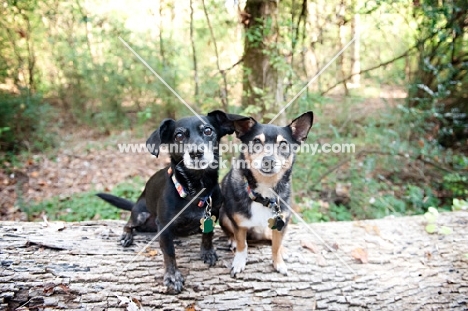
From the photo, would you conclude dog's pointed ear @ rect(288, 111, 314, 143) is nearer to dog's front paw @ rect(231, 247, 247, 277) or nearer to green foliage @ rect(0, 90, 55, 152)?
dog's front paw @ rect(231, 247, 247, 277)

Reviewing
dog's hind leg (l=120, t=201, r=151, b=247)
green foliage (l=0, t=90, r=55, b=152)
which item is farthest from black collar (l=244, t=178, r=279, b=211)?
green foliage (l=0, t=90, r=55, b=152)

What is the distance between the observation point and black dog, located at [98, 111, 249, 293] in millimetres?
2826

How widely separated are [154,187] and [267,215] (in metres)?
1.15

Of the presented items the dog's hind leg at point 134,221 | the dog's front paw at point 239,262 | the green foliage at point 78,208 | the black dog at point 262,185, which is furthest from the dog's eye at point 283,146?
the green foliage at point 78,208

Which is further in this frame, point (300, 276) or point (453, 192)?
point (453, 192)

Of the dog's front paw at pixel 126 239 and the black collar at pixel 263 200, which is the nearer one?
the black collar at pixel 263 200

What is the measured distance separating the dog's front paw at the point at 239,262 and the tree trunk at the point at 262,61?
84.6 inches

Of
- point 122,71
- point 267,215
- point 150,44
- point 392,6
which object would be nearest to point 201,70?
point 150,44

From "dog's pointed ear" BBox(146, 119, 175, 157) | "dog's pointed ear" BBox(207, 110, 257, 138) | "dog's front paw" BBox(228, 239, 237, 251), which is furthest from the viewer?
"dog's front paw" BBox(228, 239, 237, 251)

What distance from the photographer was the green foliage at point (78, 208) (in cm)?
497

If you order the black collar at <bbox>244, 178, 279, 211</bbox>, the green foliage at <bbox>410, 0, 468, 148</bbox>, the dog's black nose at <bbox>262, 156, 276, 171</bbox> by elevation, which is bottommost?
the black collar at <bbox>244, 178, 279, 211</bbox>

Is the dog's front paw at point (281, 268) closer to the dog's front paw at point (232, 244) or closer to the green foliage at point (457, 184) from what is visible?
the dog's front paw at point (232, 244)

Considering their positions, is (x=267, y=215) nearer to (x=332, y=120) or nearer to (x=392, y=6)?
(x=392, y=6)

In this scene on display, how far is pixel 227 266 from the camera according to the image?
9.98 feet
